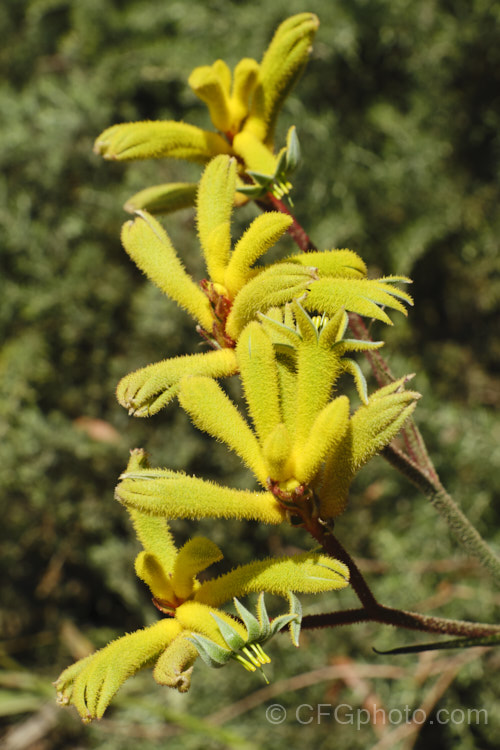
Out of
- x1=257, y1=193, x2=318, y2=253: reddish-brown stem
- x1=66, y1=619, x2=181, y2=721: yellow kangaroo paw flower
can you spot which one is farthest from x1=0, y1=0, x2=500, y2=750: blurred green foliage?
x1=66, y1=619, x2=181, y2=721: yellow kangaroo paw flower

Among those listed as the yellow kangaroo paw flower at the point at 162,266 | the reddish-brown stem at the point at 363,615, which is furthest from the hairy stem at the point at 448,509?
the yellow kangaroo paw flower at the point at 162,266

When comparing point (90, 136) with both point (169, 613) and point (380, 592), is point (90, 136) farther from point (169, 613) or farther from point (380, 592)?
point (169, 613)

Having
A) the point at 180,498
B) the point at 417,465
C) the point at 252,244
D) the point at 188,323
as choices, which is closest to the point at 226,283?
the point at 252,244

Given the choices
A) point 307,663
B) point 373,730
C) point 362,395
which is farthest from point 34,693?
point 362,395

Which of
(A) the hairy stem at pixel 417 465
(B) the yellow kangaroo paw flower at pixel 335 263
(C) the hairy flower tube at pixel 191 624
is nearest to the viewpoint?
(C) the hairy flower tube at pixel 191 624

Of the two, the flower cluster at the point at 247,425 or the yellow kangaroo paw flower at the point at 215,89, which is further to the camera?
the yellow kangaroo paw flower at the point at 215,89

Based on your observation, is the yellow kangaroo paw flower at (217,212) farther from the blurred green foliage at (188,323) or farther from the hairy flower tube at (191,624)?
the blurred green foliage at (188,323)

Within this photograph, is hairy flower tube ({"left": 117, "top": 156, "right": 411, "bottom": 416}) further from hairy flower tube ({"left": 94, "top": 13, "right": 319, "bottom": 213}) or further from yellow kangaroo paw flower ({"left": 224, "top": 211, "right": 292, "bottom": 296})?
hairy flower tube ({"left": 94, "top": 13, "right": 319, "bottom": 213})
